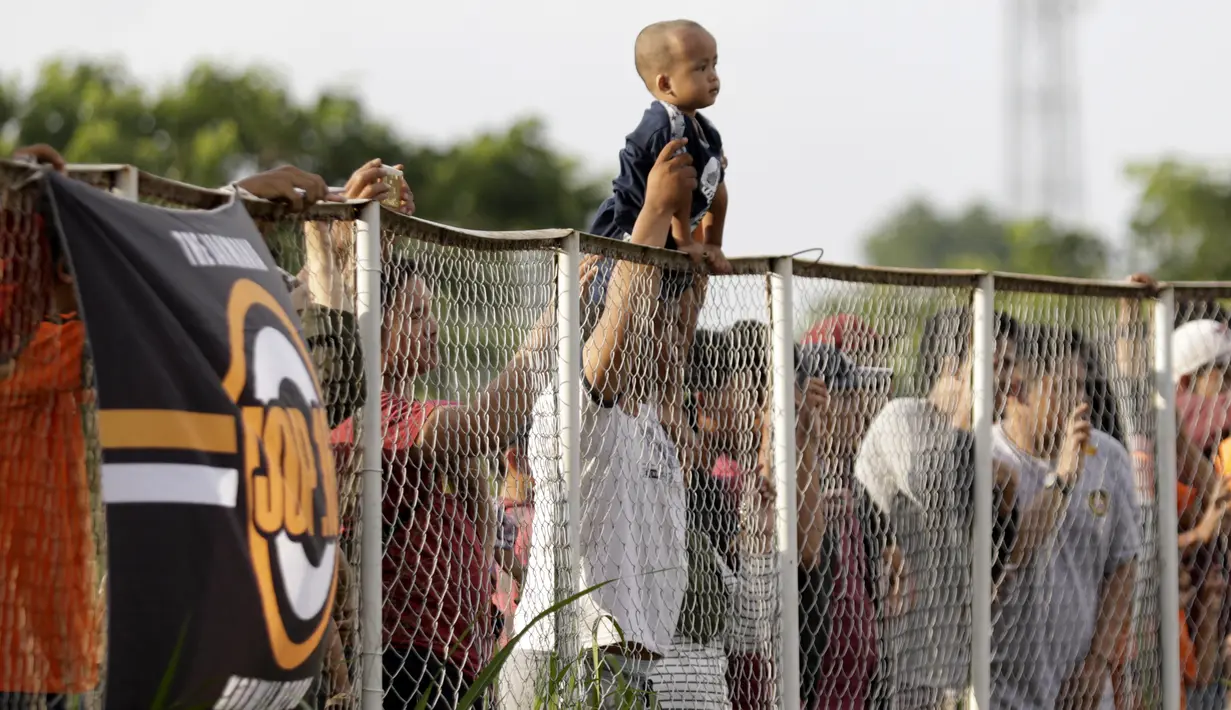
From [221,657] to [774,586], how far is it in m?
2.32

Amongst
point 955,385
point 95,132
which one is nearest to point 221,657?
point 955,385

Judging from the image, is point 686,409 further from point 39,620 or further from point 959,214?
point 959,214

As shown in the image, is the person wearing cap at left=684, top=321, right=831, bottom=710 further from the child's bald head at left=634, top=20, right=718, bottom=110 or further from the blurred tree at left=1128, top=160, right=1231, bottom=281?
the blurred tree at left=1128, top=160, right=1231, bottom=281

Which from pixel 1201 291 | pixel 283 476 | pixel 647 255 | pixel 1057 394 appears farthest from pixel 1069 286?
pixel 283 476

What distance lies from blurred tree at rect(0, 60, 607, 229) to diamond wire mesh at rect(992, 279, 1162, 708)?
4194 centimetres

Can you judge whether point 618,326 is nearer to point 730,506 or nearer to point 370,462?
point 730,506

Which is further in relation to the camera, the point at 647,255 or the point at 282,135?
the point at 282,135

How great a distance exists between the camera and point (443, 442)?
3.97 metres

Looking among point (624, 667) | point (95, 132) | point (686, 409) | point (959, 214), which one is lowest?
point (624, 667)

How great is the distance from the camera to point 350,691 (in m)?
3.70

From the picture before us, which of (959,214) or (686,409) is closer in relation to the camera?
(686,409)

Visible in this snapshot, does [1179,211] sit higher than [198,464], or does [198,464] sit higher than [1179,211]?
A: [1179,211]

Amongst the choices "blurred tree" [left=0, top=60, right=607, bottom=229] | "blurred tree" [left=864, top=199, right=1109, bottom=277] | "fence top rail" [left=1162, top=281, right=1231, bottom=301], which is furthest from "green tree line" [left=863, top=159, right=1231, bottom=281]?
"blurred tree" [left=864, top=199, right=1109, bottom=277]

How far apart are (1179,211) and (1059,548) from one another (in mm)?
60436
